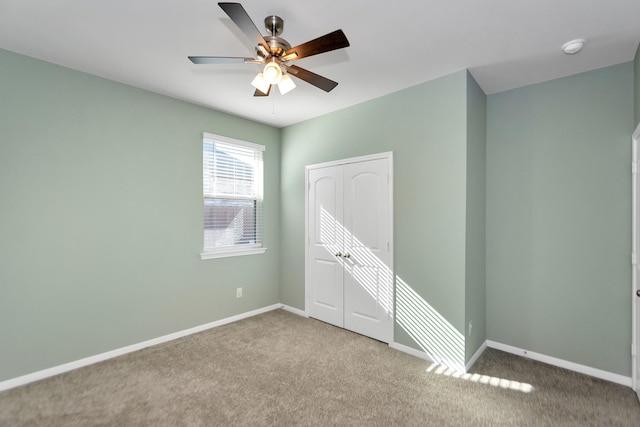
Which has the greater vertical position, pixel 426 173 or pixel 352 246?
pixel 426 173

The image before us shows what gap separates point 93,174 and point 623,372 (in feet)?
16.3

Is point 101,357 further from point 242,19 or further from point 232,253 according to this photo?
point 242,19

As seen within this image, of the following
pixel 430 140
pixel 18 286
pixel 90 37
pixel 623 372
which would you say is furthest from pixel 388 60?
pixel 18 286

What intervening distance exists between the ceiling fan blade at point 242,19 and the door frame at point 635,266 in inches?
114

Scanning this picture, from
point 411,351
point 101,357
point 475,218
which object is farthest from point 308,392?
point 475,218

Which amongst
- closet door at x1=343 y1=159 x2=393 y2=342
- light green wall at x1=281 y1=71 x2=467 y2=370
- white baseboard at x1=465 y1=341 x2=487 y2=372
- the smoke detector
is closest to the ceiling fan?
light green wall at x1=281 y1=71 x2=467 y2=370

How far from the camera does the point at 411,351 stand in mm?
3098

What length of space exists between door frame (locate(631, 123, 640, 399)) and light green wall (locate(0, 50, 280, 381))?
13.1 feet

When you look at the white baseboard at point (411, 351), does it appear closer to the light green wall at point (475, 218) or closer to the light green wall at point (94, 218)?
the light green wall at point (475, 218)

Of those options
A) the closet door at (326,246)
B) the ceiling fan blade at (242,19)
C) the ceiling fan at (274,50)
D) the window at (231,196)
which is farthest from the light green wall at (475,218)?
the window at (231,196)

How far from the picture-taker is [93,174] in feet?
9.50

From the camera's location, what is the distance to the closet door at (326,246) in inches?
149

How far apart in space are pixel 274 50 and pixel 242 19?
1.17ft

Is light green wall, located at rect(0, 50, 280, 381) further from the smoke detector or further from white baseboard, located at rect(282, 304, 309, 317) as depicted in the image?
the smoke detector
